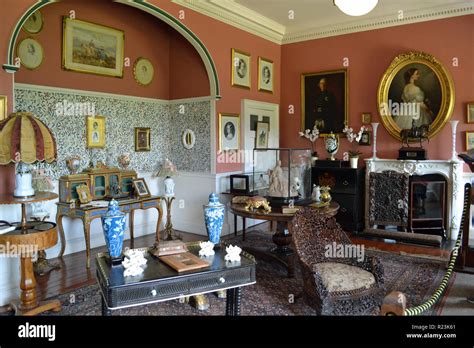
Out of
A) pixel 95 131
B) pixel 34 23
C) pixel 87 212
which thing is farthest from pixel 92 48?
pixel 87 212

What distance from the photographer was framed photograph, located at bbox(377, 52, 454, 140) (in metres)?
6.91

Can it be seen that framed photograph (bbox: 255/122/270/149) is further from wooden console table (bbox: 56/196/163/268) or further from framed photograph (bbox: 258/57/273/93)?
wooden console table (bbox: 56/196/163/268)

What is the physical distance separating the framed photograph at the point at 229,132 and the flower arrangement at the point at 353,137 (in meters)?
2.28

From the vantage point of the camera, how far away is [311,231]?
13.4 ft

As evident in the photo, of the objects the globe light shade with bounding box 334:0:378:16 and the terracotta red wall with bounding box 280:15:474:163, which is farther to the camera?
the terracotta red wall with bounding box 280:15:474:163

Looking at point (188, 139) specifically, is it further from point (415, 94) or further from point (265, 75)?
point (415, 94)

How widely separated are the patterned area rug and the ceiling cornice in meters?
4.36

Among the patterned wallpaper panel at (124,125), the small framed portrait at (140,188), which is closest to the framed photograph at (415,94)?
the patterned wallpaper panel at (124,125)

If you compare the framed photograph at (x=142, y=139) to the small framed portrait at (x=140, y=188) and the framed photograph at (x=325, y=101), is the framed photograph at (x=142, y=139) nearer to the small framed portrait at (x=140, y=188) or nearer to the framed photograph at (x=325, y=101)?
the small framed portrait at (x=140, y=188)

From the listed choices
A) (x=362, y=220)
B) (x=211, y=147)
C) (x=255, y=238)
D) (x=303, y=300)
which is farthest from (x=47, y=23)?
(x=362, y=220)

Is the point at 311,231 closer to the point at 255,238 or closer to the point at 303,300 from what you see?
the point at 303,300

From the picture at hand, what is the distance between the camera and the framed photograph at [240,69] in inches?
284

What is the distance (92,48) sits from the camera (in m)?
6.20

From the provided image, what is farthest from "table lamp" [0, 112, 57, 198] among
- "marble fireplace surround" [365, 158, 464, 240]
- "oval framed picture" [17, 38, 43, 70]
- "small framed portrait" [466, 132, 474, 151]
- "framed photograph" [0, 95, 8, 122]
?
"small framed portrait" [466, 132, 474, 151]
